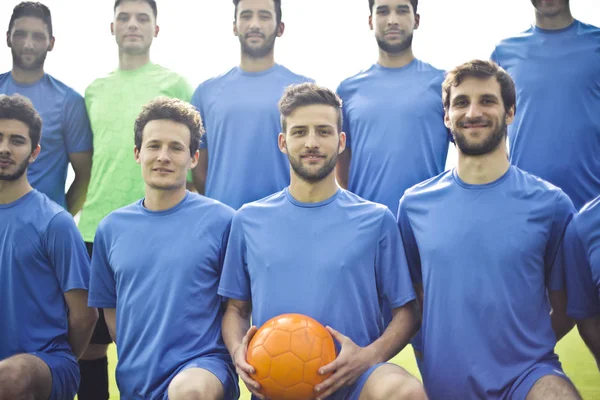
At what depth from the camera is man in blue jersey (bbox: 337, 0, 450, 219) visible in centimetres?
373

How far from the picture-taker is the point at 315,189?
3.09 meters

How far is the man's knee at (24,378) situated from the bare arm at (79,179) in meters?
1.53

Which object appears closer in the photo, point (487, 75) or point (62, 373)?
point (487, 75)

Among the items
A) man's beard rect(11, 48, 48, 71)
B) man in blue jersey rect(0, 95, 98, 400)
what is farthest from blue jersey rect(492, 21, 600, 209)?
man's beard rect(11, 48, 48, 71)

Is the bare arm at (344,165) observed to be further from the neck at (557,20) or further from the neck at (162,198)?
the neck at (557,20)

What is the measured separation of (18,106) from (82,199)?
1057 mm

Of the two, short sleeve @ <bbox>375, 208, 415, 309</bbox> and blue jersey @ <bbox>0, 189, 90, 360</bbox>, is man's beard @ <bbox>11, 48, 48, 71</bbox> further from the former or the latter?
short sleeve @ <bbox>375, 208, 415, 309</bbox>

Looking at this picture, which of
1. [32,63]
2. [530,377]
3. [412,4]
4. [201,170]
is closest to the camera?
[530,377]

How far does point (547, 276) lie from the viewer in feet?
9.71

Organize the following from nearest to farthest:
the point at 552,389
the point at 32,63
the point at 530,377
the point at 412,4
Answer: the point at 552,389 → the point at 530,377 → the point at 412,4 → the point at 32,63

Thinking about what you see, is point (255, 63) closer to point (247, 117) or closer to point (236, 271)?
point (247, 117)

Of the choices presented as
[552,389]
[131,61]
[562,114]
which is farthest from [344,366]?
[131,61]

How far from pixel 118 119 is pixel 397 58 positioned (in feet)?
6.34

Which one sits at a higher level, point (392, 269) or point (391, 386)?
point (392, 269)
